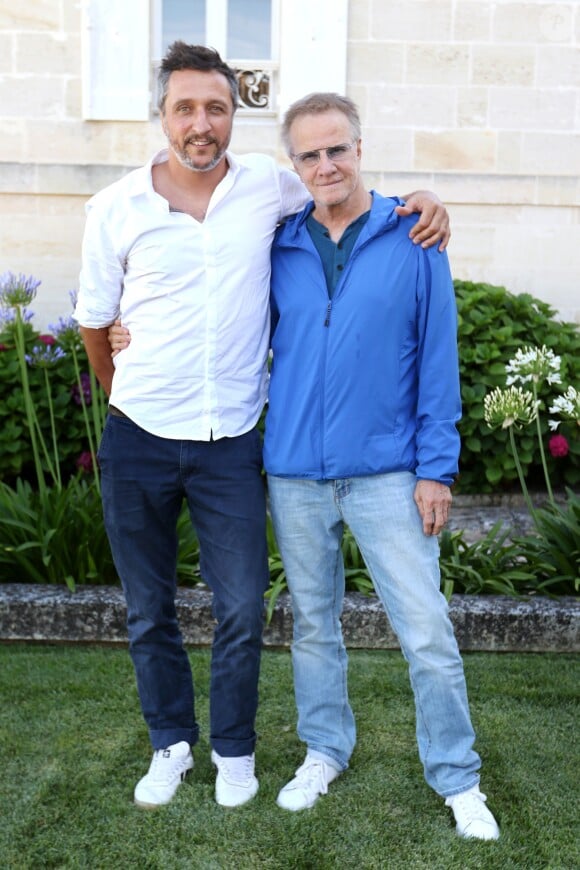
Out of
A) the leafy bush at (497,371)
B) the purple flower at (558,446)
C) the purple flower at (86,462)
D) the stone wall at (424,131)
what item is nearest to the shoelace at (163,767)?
the purple flower at (86,462)

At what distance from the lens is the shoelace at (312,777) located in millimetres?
3371

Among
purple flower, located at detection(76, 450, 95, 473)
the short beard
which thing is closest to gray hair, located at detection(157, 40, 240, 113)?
the short beard

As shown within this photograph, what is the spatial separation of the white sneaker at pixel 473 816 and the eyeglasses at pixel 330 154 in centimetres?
188

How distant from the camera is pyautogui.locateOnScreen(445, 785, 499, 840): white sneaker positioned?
10.1ft

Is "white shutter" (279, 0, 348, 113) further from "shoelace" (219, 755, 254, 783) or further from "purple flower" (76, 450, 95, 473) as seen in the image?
"shoelace" (219, 755, 254, 783)

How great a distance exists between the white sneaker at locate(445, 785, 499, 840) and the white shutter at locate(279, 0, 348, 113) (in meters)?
5.39

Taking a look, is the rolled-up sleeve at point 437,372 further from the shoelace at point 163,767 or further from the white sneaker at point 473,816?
the shoelace at point 163,767

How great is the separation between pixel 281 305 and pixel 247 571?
80cm

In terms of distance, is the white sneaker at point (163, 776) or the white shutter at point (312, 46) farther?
the white shutter at point (312, 46)

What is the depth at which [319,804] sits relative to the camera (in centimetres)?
332

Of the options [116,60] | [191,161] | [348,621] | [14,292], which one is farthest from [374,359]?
[116,60]

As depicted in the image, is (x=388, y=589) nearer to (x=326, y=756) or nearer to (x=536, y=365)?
(x=326, y=756)

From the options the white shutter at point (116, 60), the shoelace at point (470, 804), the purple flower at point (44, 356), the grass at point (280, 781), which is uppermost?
the white shutter at point (116, 60)

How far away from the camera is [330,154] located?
117 inches
